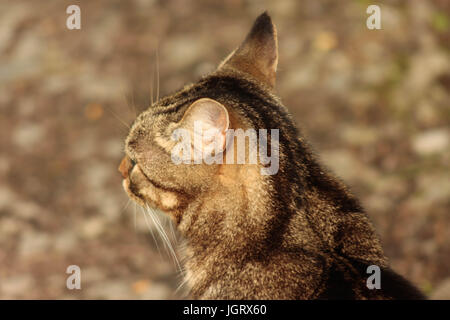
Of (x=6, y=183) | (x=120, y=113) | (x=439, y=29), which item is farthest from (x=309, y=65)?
(x=6, y=183)

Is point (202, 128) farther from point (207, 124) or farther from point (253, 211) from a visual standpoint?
point (253, 211)

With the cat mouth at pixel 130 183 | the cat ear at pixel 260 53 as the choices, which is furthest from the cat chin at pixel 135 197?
the cat ear at pixel 260 53

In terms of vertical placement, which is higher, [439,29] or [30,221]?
[439,29]

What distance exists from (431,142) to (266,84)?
2.63 meters

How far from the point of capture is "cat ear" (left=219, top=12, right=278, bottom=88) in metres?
2.91

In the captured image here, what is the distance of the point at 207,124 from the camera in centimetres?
225

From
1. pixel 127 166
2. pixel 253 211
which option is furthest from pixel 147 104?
pixel 253 211

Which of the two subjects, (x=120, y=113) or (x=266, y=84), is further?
(x=120, y=113)

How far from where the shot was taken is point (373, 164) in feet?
16.3

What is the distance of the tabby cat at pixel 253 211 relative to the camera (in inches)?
93.8

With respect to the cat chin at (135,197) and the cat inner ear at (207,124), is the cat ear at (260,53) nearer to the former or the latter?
the cat inner ear at (207,124)

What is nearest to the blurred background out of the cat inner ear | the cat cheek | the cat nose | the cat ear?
the cat nose

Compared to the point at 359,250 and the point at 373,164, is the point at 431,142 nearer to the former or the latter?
the point at 373,164

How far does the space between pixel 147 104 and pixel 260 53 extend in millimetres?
2873
